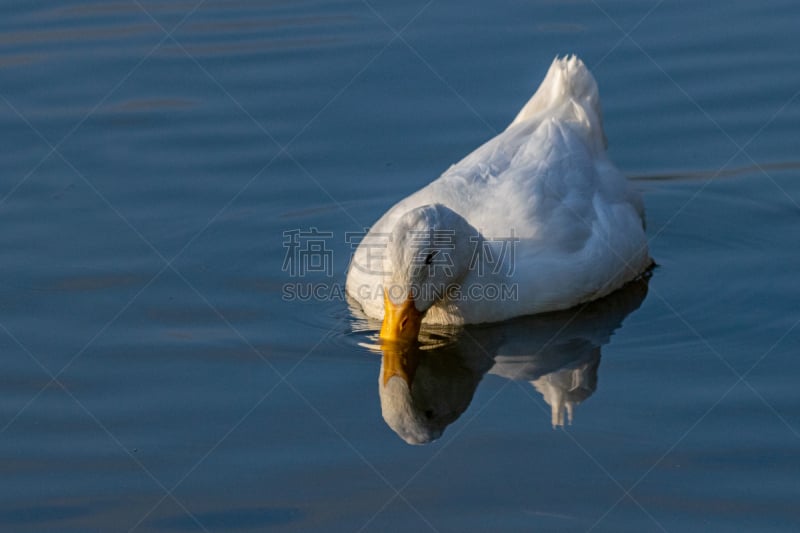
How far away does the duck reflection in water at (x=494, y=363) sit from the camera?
8.07 meters

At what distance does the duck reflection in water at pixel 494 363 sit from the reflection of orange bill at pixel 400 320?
7 cm

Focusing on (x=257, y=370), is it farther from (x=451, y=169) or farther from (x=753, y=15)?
(x=753, y=15)

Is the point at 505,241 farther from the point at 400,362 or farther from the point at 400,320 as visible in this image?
the point at 400,362

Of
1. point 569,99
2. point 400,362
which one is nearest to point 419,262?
point 400,362

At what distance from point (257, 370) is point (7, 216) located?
2984mm

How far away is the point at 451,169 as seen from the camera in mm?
10039

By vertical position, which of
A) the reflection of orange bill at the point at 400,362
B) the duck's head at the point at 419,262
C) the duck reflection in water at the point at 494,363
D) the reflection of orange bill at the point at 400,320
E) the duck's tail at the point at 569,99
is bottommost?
the duck reflection in water at the point at 494,363

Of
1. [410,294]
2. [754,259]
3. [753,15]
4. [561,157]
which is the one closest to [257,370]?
[410,294]

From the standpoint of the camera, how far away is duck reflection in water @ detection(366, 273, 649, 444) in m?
8.07

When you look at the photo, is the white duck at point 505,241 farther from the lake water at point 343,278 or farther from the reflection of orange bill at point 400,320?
the lake water at point 343,278

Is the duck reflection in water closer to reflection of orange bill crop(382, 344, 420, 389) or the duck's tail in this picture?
reflection of orange bill crop(382, 344, 420, 389)

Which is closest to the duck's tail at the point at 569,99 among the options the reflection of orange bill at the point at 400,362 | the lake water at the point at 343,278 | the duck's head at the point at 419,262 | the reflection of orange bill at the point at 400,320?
the lake water at the point at 343,278

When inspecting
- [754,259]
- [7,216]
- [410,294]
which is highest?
[7,216]

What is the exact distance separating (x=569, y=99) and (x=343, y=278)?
226 cm
